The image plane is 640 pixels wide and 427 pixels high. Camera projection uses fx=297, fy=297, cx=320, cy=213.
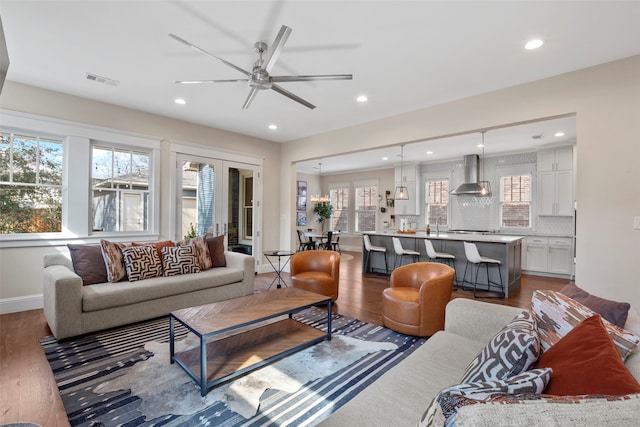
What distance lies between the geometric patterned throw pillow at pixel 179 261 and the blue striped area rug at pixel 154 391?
2.49 ft

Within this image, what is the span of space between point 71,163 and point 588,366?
5349 millimetres

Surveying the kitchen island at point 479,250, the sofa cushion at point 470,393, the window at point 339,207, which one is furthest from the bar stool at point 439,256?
the window at point 339,207

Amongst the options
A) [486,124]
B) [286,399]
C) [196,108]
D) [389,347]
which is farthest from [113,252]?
[486,124]

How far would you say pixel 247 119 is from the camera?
16.4ft

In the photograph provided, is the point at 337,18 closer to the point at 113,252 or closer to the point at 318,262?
the point at 318,262

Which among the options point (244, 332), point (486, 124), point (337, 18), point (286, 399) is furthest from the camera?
point (486, 124)

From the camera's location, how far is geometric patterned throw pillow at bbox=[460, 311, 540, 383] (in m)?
1.07

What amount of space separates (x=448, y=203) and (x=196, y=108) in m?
6.68

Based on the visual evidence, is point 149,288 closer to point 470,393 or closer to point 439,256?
point 470,393

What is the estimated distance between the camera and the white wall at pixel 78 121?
363cm

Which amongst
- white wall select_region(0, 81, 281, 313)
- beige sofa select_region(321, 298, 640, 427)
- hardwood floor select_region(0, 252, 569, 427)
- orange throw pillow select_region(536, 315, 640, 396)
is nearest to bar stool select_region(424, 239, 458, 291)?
hardwood floor select_region(0, 252, 569, 427)

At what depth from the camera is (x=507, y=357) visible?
1.10m

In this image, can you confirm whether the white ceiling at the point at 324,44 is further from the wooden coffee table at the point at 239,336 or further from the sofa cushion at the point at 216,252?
the wooden coffee table at the point at 239,336

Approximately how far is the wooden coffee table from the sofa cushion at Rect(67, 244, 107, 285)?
159cm
